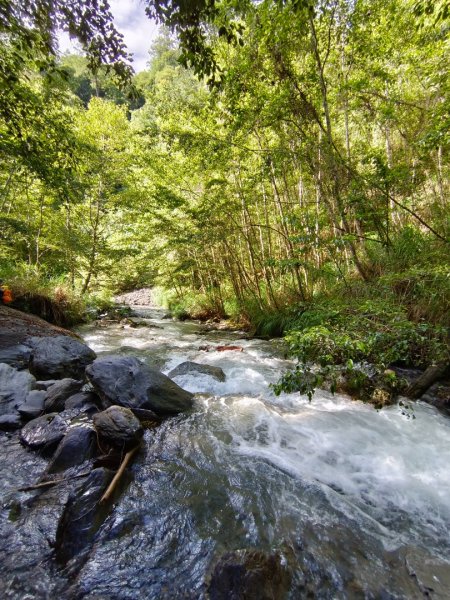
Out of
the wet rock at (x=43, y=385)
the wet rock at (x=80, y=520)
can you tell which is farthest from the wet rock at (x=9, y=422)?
the wet rock at (x=80, y=520)

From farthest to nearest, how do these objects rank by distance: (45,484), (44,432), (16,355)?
(16,355) → (44,432) → (45,484)

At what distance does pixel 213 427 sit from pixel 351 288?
363 cm

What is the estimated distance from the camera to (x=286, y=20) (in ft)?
13.5

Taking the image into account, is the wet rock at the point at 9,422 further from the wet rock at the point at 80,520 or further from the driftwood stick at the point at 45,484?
the wet rock at the point at 80,520

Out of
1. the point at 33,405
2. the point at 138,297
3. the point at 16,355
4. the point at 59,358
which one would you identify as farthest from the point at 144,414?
the point at 138,297

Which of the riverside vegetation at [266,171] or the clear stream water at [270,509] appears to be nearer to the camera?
the clear stream water at [270,509]

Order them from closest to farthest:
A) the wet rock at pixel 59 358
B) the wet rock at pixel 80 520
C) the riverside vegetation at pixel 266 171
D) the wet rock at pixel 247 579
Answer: the wet rock at pixel 247 579, the wet rock at pixel 80 520, the riverside vegetation at pixel 266 171, the wet rock at pixel 59 358

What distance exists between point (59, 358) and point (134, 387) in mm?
1842

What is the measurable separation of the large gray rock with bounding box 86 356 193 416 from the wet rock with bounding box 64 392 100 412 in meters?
0.11

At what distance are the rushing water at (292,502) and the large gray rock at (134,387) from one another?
28cm

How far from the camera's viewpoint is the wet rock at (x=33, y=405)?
332 centimetres

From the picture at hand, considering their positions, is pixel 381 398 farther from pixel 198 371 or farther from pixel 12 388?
pixel 12 388

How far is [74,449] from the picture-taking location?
2.63m

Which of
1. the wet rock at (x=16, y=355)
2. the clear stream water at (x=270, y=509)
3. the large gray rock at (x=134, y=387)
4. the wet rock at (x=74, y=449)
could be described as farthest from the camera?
the wet rock at (x=16, y=355)
